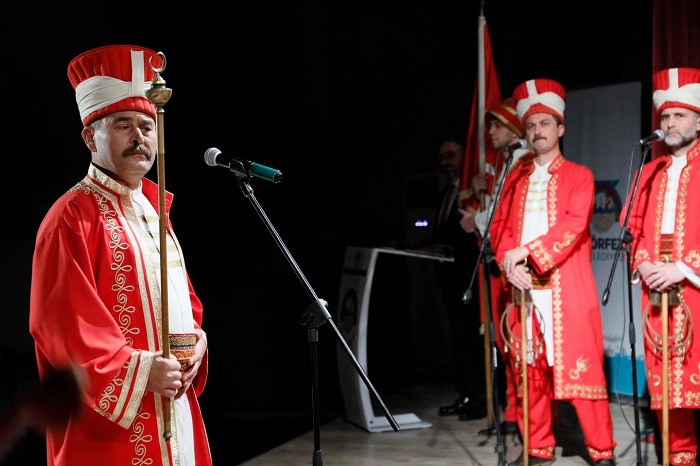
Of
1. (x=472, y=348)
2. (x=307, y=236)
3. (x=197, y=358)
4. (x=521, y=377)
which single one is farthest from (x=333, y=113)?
(x=197, y=358)

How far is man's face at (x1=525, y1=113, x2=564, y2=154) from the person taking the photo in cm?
386

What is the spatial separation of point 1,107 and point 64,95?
0.86 ft

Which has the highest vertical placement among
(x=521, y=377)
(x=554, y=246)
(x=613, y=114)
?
(x=613, y=114)

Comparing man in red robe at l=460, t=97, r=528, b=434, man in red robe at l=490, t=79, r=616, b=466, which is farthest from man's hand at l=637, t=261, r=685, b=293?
man in red robe at l=460, t=97, r=528, b=434

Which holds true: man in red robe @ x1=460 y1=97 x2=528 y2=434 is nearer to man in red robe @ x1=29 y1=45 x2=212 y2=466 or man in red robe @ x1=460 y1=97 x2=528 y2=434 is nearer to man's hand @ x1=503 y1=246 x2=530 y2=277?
man's hand @ x1=503 y1=246 x2=530 y2=277

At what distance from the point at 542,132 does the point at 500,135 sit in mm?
573

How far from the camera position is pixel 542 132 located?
388 cm

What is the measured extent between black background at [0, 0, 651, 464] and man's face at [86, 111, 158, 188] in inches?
35.6

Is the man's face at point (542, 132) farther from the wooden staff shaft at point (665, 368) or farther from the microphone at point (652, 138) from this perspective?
the wooden staff shaft at point (665, 368)

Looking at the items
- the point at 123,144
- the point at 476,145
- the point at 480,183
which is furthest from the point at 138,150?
the point at 476,145

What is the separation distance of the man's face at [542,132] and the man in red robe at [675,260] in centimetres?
46

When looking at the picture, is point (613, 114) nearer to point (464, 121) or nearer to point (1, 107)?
point (464, 121)

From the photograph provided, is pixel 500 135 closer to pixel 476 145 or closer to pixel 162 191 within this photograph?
pixel 476 145

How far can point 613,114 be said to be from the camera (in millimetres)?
5195
